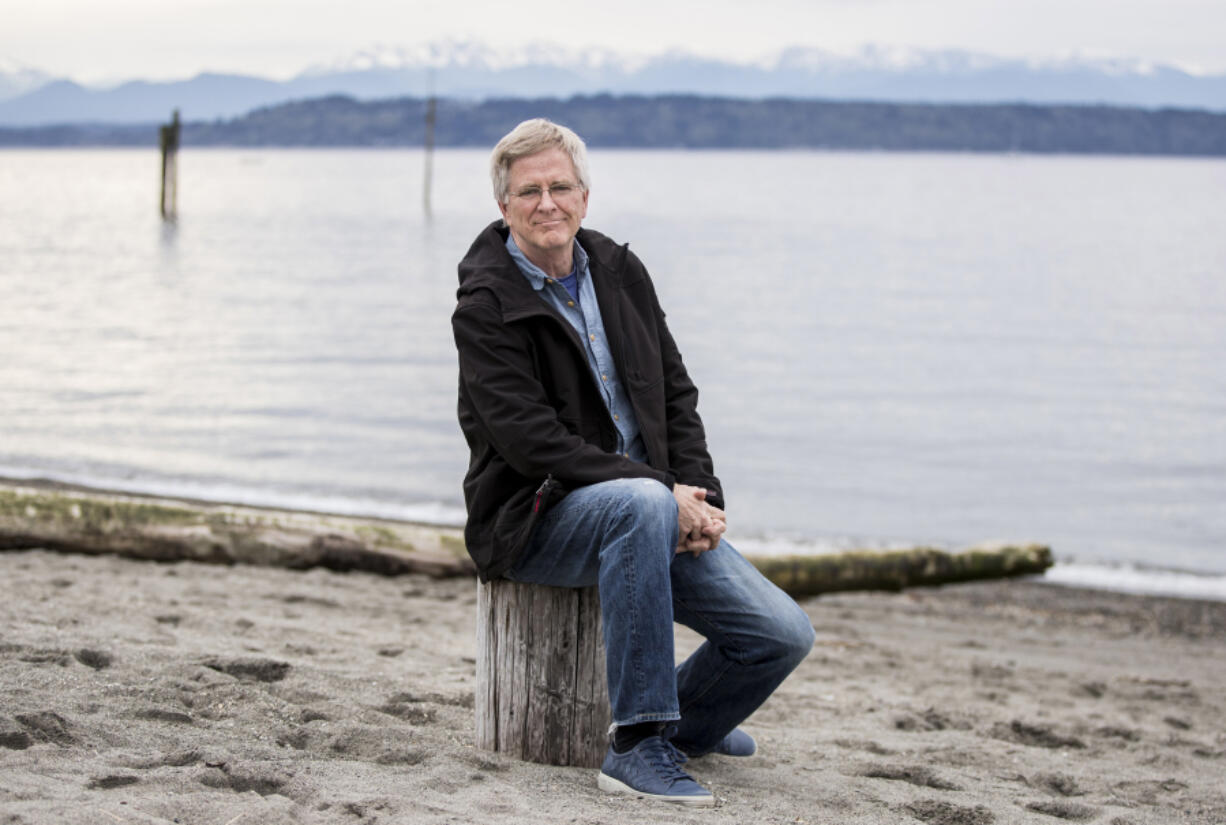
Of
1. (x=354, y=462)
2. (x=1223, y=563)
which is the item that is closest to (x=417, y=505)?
(x=354, y=462)

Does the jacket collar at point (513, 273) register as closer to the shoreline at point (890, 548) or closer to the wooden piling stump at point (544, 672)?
the wooden piling stump at point (544, 672)

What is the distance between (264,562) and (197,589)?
728mm

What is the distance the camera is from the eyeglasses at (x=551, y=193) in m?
3.75

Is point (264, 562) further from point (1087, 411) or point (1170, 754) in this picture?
point (1087, 411)

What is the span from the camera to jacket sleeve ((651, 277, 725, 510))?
3.98 m

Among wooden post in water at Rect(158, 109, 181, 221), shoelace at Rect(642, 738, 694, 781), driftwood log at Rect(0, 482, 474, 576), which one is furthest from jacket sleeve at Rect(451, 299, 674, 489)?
wooden post in water at Rect(158, 109, 181, 221)

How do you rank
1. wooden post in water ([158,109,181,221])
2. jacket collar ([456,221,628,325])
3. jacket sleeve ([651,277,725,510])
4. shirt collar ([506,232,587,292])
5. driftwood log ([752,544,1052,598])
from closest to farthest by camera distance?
jacket collar ([456,221,628,325]), shirt collar ([506,232,587,292]), jacket sleeve ([651,277,725,510]), driftwood log ([752,544,1052,598]), wooden post in water ([158,109,181,221])

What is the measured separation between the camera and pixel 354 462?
1316 centimetres

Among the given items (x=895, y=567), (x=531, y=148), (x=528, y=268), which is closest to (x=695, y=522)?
(x=528, y=268)

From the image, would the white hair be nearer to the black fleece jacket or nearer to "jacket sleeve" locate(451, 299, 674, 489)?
the black fleece jacket

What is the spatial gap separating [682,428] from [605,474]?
472mm

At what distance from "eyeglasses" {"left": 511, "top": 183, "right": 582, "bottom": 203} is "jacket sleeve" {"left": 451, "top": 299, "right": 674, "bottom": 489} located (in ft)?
1.16

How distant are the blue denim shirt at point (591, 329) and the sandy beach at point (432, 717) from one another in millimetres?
1043

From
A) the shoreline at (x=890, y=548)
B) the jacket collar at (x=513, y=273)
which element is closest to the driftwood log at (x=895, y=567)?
the shoreline at (x=890, y=548)
